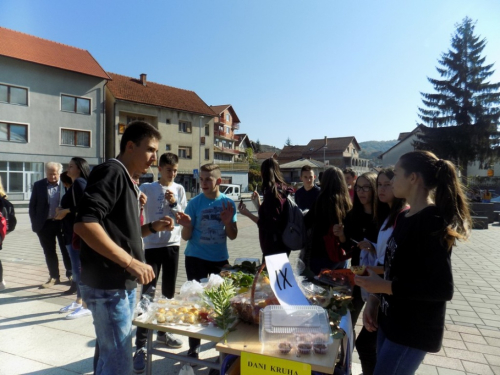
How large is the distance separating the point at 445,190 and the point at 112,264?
1.87 m

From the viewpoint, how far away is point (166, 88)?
1523 inches

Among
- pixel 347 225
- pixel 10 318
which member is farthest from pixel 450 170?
pixel 10 318

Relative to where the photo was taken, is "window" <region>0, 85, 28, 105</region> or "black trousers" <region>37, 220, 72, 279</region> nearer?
"black trousers" <region>37, 220, 72, 279</region>

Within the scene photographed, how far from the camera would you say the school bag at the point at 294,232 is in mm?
3582

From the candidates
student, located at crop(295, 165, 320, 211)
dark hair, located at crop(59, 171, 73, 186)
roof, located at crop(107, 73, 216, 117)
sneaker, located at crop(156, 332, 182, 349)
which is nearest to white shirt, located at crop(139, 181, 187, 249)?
sneaker, located at crop(156, 332, 182, 349)

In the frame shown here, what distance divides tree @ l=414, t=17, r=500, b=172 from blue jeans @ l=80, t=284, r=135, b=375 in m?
36.4

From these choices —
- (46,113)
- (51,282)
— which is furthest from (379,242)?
(46,113)

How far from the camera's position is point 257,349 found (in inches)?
71.4

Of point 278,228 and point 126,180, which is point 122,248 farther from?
point 278,228

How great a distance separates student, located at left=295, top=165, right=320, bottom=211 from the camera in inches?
221

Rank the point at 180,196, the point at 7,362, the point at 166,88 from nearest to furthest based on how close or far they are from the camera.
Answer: the point at 7,362 → the point at 180,196 → the point at 166,88

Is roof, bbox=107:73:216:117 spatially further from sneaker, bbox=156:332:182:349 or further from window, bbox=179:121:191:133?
sneaker, bbox=156:332:182:349

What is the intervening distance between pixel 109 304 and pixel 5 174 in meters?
28.3

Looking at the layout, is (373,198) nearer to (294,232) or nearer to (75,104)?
(294,232)
